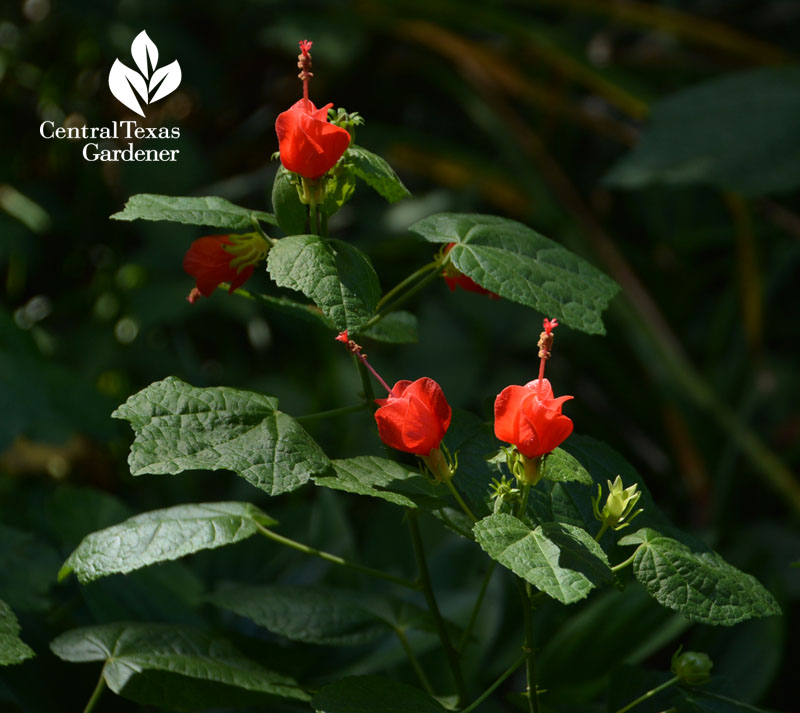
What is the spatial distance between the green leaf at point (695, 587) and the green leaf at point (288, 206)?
0.26m

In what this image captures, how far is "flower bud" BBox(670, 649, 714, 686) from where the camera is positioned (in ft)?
1.59

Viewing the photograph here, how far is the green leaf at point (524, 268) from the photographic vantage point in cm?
44

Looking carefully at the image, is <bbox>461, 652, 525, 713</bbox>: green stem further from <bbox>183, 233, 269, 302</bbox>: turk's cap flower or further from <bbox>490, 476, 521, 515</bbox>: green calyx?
<bbox>183, 233, 269, 302</bbox>: turk's cap flower

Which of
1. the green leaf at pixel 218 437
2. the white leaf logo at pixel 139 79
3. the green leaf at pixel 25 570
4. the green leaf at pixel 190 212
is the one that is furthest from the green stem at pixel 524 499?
the white leaf logo at pixel 139 79

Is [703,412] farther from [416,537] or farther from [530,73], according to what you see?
[416,537]

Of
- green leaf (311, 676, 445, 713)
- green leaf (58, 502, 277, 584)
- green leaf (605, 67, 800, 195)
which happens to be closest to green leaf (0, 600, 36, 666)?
green leaf (58, 502, 277, 584)

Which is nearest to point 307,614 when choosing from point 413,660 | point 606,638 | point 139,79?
point 413,660

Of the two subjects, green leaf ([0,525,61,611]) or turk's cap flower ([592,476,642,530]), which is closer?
turk's cap flower ([592,476,642,530])

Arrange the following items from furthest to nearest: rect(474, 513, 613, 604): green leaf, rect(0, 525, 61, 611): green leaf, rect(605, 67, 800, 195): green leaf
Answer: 1. rect(605, 67, 800, 195): green leaf
2. rect(0, 525, 61, 611): green leaf
3. rect(474, 513, 613, 604): green leaf

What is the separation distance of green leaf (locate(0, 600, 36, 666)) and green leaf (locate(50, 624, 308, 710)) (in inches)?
1.9

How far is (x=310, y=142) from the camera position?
0.42 m

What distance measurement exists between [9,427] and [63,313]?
0.80 meters

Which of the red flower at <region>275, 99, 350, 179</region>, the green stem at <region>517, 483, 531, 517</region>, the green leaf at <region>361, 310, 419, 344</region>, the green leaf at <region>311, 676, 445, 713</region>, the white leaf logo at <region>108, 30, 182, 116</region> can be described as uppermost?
the white leaf logo at <region>108, 30, 182, 116</region>

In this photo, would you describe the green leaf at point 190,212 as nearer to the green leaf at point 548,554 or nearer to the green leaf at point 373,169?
the green leaf at point 373,169
